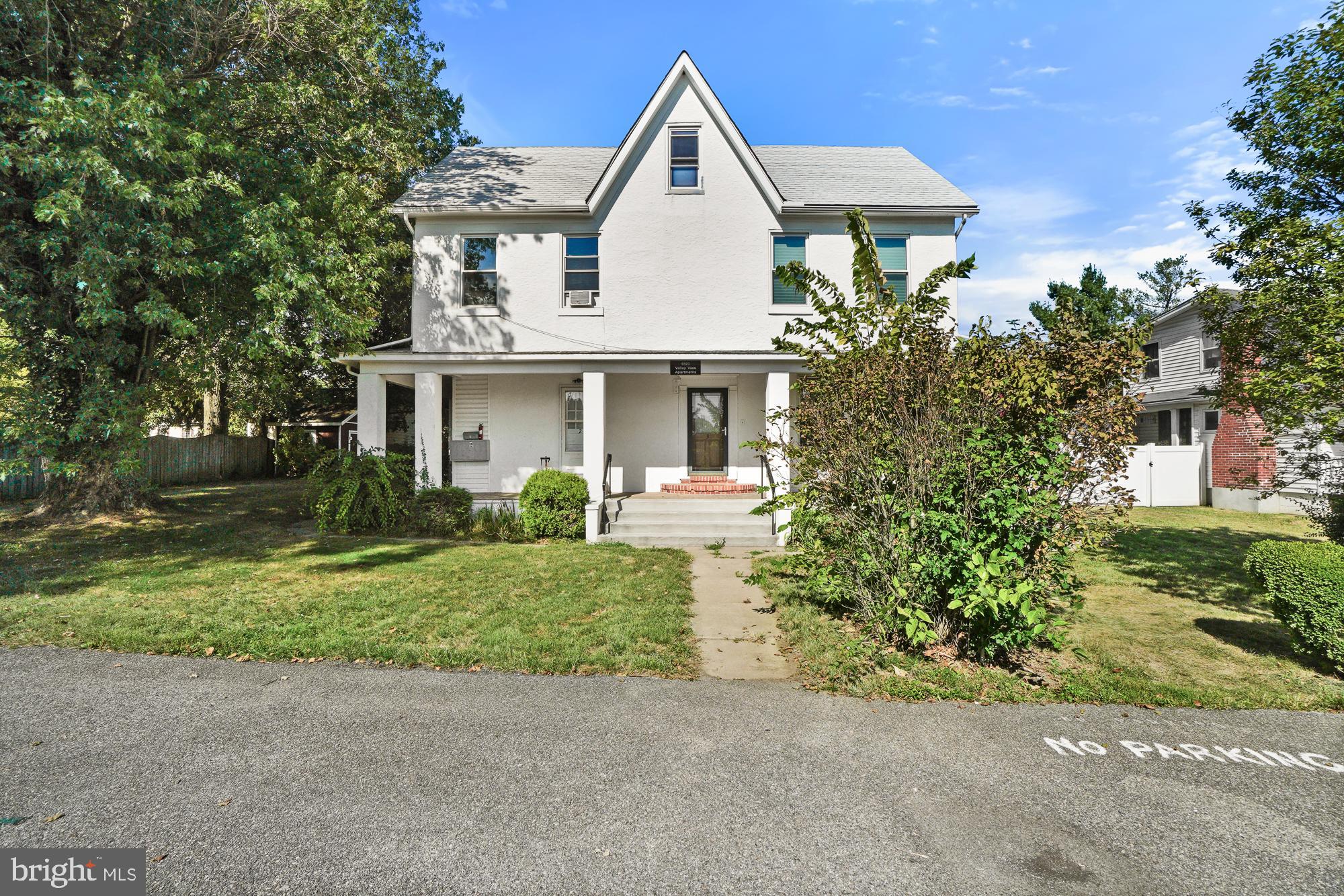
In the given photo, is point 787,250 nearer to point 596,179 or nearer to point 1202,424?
point 596,179

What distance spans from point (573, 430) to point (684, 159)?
22.0 feet

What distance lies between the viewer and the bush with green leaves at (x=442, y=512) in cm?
1166

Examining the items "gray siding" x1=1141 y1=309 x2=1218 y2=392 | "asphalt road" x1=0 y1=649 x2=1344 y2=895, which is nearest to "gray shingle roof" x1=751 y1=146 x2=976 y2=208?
"asphalt road" x1=0 y1=649 x2=1344 y2=895

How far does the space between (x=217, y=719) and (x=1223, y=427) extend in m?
24.3

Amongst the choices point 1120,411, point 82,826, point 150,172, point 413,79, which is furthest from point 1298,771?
point 413,79

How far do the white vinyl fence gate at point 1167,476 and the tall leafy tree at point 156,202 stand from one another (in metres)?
20.9

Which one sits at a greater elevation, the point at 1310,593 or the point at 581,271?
the point at 581,271

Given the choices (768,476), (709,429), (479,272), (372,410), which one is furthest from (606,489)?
(479,272)

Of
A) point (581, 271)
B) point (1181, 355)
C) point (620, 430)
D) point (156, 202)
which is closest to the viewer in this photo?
point (156, 202)

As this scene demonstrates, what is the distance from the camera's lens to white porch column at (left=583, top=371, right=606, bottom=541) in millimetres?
11844

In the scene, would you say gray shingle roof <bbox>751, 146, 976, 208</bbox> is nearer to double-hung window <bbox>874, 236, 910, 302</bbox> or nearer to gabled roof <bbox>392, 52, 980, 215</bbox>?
gabled roof <bbox>392, 52, 980, 215</bbox>

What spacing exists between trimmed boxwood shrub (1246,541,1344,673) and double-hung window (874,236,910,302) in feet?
30.4

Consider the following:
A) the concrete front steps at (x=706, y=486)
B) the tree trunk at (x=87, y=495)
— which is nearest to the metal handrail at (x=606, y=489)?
the concrete front steps at (x=706, y=486)

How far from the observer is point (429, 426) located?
12758 millimetres
